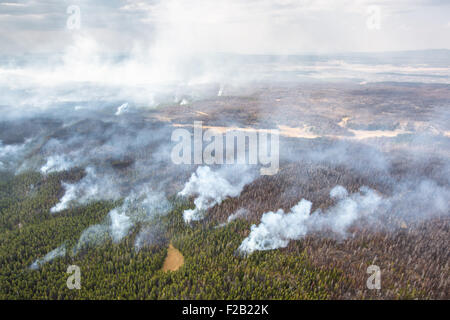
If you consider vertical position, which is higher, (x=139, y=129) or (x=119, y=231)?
(x=139, y=129)

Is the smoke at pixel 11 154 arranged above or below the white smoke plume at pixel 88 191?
above

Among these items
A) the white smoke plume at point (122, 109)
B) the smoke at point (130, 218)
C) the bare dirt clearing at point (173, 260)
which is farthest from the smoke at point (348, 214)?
the white smoke plume at point (122, 109)

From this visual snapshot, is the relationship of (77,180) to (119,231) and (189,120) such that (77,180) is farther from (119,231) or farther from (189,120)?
(189,120)

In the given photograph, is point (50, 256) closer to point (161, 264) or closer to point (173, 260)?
point (161, 264)

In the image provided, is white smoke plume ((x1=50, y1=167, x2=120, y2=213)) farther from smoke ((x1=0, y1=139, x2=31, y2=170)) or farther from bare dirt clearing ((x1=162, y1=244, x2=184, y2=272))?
smoke ((x1=0, y1=139, x2=31, y2=170))

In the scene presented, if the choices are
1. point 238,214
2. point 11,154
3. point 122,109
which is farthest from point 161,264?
point 122,109

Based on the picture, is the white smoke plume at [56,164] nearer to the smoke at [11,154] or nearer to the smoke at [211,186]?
the smoke at [11,154]

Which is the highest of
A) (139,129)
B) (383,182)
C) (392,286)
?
(139,129)

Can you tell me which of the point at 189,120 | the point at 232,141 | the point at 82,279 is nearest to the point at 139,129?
the point at 189,120
